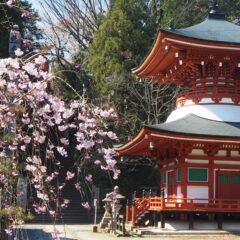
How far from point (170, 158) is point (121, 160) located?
286 inches

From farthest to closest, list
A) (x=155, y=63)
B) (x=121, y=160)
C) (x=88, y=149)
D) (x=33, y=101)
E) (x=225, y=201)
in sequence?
(x=121, y=160) → (x=155, y=63) → (x=225, y=201) → (x=88, y=149) → (x=33, y=101)

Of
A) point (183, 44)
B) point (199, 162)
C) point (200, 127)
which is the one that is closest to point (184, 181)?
point (199, 162)

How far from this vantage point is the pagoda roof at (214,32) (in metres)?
19.1

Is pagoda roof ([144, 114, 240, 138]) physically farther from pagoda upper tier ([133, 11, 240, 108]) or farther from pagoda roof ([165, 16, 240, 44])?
pagoda roof ([165, 16, 240, 44])

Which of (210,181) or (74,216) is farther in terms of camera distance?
(74,216)

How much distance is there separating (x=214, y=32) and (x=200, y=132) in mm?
4567

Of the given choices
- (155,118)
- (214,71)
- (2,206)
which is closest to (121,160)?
(155,118)

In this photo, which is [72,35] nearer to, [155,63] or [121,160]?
[121,160]

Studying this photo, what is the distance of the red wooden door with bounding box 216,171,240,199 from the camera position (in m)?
18.7

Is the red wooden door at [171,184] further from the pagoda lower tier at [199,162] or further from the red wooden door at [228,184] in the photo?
the red wooden door at [228,184]

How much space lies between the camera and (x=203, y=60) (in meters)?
19.4

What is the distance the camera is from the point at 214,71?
19.9 meters

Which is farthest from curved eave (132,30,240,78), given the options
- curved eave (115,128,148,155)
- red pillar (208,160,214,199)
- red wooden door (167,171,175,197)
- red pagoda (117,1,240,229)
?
red wooden door (167,171,175,197)

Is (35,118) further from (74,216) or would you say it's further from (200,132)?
(74,216)
